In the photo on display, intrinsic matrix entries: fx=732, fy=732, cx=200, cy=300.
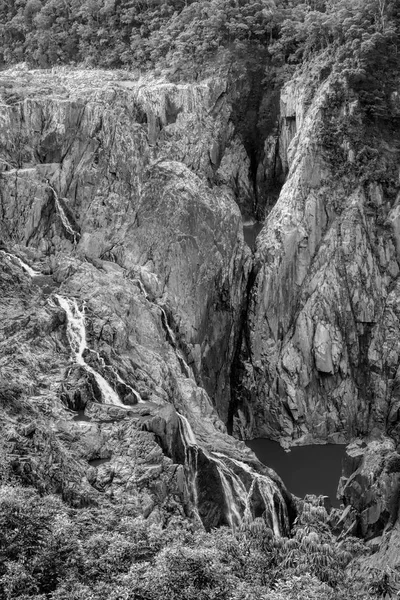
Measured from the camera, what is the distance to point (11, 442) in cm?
2067

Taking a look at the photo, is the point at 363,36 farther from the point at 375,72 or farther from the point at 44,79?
the point at 44,79

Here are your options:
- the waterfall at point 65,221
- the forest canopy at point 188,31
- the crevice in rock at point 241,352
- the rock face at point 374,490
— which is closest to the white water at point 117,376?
the rock face at point 374,490

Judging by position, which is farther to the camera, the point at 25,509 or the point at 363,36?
the point at 363,36

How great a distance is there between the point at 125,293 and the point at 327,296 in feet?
44.0

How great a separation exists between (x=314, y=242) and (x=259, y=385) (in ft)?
28.9

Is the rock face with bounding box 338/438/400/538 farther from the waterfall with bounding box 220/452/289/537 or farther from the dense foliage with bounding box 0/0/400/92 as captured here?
the dense foliage with bounding box 0/0/400/92

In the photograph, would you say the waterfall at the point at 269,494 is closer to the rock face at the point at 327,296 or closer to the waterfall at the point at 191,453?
the waterfall at the point at 191,453

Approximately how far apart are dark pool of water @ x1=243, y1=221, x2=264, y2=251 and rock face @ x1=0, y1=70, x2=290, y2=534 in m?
2.32

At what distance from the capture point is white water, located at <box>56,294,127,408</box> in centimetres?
2720

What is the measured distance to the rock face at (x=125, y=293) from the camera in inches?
922

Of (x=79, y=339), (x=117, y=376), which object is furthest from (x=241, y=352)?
(x=117, y=376)

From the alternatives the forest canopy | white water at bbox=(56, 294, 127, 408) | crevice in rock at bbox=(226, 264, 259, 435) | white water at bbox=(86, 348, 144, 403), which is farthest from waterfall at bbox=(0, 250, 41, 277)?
the forest canopy

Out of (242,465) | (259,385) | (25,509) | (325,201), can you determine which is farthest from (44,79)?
(25,509)

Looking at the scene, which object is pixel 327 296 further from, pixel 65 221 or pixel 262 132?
pixel 65 221
